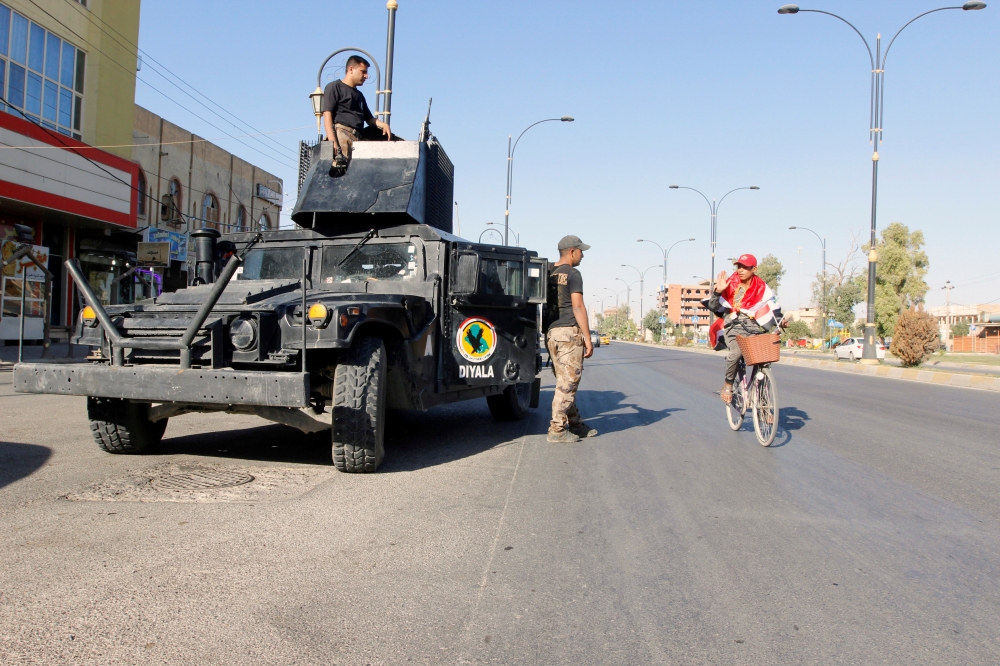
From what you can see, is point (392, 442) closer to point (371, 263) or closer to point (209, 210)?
point (371, 263)

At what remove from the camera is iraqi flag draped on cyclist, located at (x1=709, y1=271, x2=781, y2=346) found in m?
7.18

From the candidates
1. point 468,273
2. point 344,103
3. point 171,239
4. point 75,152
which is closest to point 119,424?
point 468,273

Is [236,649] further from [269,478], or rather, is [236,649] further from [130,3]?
[130,3]

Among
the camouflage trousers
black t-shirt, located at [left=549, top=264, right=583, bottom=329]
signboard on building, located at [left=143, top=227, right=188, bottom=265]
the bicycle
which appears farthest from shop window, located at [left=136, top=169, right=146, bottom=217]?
the bicycle

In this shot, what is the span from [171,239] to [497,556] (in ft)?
82.1

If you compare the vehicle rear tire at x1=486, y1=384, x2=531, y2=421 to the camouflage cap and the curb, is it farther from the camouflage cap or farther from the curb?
the curb

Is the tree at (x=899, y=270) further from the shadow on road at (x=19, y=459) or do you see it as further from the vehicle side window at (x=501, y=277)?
the shadow on road at (x=19, y=459)

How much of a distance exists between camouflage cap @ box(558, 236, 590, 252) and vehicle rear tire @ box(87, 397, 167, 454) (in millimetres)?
3874

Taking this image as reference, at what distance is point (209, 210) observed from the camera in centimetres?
2992

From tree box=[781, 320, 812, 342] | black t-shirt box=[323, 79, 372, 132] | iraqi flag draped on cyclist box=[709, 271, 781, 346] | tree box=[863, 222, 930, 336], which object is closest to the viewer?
iraqi flag draped on cyclist box=[709, 271, 781, 346]

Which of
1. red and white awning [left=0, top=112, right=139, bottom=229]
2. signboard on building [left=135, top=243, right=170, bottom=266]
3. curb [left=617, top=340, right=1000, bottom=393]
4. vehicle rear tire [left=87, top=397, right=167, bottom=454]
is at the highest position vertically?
red and white awning [left=0, top=112, right=139, bottom=229]

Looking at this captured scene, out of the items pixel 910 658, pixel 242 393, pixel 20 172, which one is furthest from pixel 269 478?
pixel 20 172

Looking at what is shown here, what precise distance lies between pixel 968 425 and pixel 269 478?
843cm

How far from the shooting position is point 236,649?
7.92 feet
